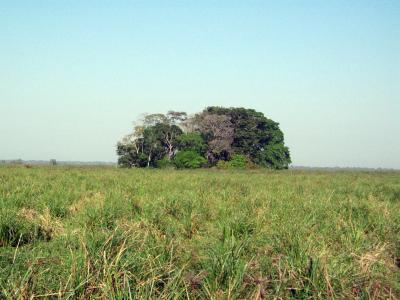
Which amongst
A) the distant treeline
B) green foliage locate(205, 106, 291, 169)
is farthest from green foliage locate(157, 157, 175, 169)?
green foliage locate(205, 106, 291, 169)

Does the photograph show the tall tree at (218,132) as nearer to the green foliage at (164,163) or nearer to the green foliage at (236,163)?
the green foliage at (236,163)

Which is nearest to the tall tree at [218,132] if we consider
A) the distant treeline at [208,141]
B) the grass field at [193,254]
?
the distant treeline at [208,141]

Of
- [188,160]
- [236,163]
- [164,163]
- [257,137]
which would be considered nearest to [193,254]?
[236,163]

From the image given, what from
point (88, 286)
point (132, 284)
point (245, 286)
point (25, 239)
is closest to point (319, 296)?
point (245, 286)

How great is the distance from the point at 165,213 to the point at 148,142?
196ft

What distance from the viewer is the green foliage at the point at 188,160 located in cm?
6153

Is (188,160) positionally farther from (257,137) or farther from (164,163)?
(257,137)

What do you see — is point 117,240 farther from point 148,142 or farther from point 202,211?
point 148,142

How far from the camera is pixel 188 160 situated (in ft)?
203

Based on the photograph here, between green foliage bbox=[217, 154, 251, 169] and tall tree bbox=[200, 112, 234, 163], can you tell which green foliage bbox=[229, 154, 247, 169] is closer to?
green foliage bbox=[217, 154, 251, 169]

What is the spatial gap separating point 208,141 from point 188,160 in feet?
22.9

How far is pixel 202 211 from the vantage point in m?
7.88

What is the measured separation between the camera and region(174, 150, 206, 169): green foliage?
202 ft

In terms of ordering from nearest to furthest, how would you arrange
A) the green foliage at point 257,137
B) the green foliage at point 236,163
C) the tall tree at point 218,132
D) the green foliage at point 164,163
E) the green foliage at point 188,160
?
the green foliage at point 236,163
the green foliage at point 188,160
the green foliage at point 164,163
the tall tree at point 218,132
the green foliage at point 257,137
